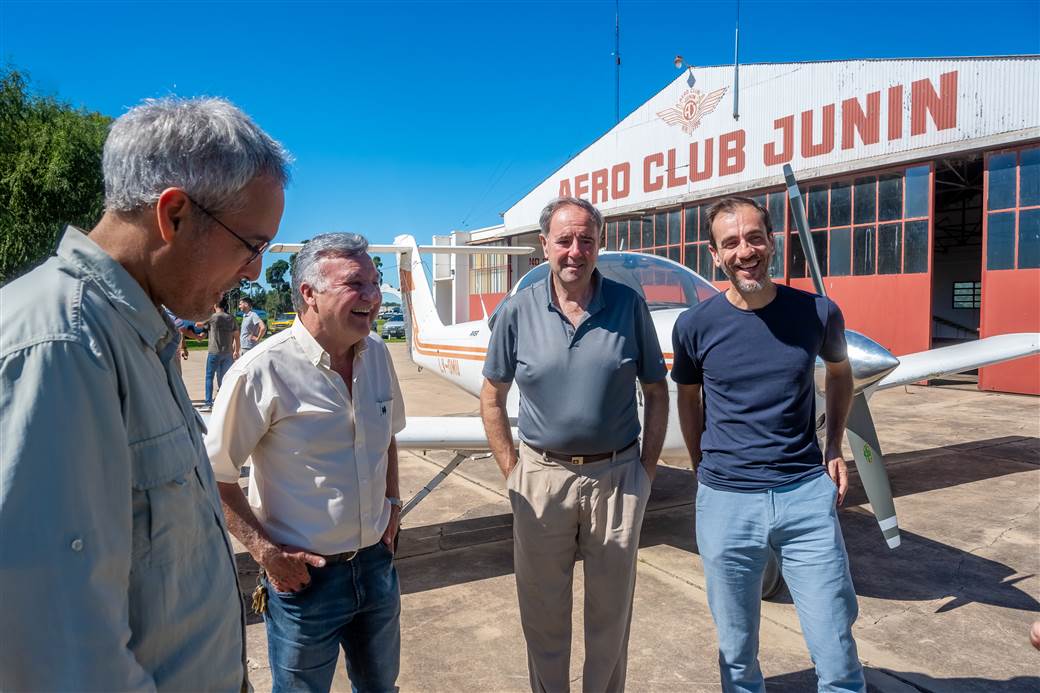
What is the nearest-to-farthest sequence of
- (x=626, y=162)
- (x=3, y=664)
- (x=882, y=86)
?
(x=3, y=664) < (x=882, y=86) < (x=626, y=162)

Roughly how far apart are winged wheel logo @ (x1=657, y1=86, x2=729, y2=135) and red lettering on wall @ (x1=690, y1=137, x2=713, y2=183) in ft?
1.76

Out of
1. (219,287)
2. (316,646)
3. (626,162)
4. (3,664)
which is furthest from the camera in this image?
(626,162)

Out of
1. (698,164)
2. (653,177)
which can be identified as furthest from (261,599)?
(653,177)

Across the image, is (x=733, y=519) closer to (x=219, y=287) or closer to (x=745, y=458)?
(x=745, y=458)

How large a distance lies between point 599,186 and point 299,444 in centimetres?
2094

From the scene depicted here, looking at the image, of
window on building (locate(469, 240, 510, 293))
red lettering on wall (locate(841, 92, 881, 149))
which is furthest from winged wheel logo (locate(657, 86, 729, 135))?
window on building (locate(469, 240, 510, 293))

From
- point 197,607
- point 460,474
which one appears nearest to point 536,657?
point 197,607

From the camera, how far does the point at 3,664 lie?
73cm

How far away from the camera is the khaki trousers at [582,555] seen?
2.40 meters

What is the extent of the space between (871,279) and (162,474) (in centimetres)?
1639

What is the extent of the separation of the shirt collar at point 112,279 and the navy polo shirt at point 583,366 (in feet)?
5.33

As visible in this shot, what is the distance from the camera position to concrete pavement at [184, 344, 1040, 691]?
2.97 m

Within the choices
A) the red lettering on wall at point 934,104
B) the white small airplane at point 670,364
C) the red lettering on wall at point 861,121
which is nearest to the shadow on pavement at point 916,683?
the white small airplane at point 670,364

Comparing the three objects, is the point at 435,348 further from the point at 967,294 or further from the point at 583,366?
the point at 967,294
